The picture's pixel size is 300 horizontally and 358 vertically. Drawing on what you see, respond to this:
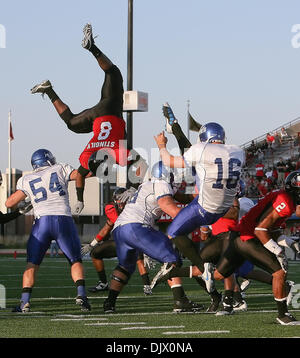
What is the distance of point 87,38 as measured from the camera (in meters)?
10.5

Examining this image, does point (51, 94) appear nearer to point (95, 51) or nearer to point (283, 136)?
point (95, 51)

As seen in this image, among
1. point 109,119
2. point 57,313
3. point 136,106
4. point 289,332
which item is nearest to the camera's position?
point 289,332

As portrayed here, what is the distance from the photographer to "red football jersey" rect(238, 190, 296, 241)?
816cm

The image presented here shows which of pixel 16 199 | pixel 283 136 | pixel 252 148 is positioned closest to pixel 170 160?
pixel 16 199

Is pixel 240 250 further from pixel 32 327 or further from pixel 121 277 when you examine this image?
pixel 32 327

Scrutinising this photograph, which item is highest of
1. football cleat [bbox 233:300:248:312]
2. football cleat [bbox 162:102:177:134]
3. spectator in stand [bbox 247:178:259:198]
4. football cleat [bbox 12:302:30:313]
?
football cleat [bbox 162:102:177:134]

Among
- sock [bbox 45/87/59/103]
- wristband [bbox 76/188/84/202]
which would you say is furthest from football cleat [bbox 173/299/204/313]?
sock [bbox 45/87/59/103]

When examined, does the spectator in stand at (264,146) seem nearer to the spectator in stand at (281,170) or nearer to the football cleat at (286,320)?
the spectator in stand at (281,170)

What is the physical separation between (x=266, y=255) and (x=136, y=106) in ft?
24.3

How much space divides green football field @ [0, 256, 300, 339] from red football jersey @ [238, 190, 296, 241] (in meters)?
0.84

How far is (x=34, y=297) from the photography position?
37.6 feet

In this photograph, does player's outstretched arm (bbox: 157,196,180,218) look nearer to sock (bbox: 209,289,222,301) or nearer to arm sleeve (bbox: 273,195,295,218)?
sock (bbox: 209,289,222,301)

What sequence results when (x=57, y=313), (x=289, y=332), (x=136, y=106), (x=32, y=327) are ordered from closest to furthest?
(x=289, y=332) → (x=32, y=327) → (x=57, y=313) → (x=136, y=106)
